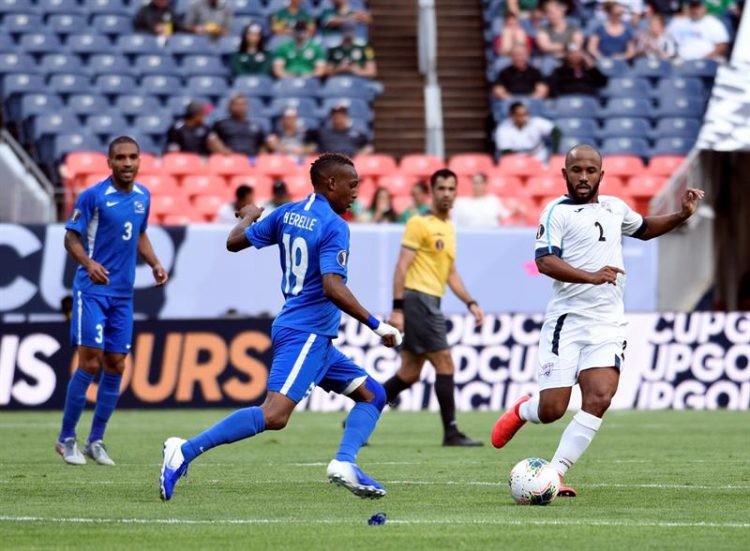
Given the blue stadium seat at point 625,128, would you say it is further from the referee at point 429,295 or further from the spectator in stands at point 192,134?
the referee at point 429,295

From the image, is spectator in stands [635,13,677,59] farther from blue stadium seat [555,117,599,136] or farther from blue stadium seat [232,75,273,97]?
blue stadium seat [232,75,273,97]

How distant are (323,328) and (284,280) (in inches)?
14.4

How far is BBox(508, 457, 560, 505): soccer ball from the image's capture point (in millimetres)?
9523

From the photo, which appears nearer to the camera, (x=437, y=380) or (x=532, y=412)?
(x=532, y=412)

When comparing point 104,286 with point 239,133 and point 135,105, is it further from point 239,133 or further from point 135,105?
point 135,105

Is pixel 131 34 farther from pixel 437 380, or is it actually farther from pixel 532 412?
pixel 532 412

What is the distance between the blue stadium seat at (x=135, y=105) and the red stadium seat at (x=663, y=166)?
7.66 m

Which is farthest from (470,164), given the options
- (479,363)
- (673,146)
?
(479,363)

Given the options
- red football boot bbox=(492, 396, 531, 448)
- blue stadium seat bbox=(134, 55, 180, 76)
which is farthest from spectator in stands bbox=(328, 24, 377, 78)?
red football boot bbox=(492, 396, 531, 448)

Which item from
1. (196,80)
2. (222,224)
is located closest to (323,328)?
(222,224)

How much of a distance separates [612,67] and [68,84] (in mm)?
8889

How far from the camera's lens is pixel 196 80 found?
87.7 ft

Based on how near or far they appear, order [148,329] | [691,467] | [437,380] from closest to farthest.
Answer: [691,467], [437,380], [148,329]

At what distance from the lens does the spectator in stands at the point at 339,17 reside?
2781 cm
